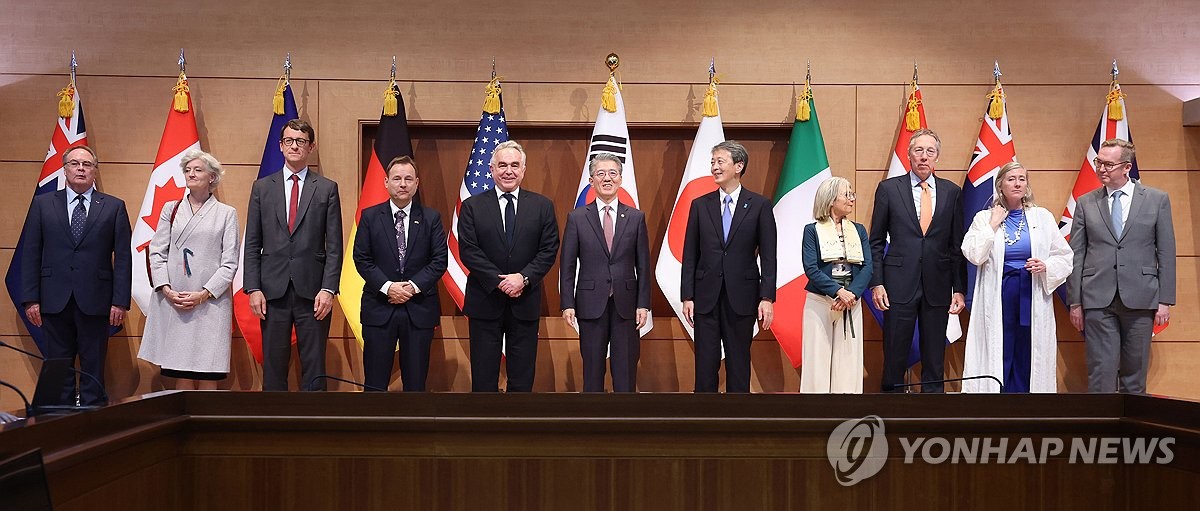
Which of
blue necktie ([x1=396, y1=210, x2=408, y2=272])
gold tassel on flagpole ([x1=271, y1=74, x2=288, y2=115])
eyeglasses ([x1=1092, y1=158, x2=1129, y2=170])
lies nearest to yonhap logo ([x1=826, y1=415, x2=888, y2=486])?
blue necktie ([x1=396, y1=210, x2=408, y2=272])

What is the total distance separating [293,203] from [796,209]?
8.24 feet

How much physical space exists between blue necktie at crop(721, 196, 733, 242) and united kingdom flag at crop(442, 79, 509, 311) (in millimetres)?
1291

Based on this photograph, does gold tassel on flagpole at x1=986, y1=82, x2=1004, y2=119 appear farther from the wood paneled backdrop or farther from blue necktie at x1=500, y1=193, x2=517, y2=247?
blue necktie at x1=500, y1=193, x2=517, y2=247

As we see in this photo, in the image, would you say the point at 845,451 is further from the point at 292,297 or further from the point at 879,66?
the point at 879,66

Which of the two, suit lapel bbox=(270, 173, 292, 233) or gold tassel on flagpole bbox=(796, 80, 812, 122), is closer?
suit lapel bbox=(270, 173, 292, 233)

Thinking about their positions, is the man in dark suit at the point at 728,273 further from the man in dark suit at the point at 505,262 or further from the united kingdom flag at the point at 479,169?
the united kingdom flag at the point at 479,169

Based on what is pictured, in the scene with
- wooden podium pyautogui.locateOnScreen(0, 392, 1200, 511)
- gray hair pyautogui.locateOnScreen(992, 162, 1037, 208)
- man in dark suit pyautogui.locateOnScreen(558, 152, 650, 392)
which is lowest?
wooden podium pyautogui.locateOnScreen(0, 392, 1200, 511)

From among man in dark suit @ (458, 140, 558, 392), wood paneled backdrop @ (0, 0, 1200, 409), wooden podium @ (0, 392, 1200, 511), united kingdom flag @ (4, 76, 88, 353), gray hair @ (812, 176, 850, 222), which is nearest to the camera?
wooden podium @ (0, 392, 1200, 511)

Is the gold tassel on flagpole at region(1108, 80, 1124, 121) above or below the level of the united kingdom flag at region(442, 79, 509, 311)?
above

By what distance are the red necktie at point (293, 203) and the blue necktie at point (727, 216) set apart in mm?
1913

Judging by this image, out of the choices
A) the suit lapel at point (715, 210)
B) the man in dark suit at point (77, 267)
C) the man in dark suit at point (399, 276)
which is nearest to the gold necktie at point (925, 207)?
the suit lapel at point (715, 210)

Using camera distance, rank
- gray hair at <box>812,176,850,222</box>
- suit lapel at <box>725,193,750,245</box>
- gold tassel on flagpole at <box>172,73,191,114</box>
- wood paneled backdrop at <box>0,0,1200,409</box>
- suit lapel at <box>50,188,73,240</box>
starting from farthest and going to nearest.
→ wood paneled backdrop at <box>0,0,1200,409</box> → gold tassel on flagpole at <box>172,73,191,114</box> → suit lapel at <box>50,188,73,240</box> → gray hair at <box>812,176,850,222</box> → suit lapel at <box>725,193,750,245</box>

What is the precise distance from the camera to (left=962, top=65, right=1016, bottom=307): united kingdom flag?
4824mm

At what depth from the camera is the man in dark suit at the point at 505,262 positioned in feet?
13.1
